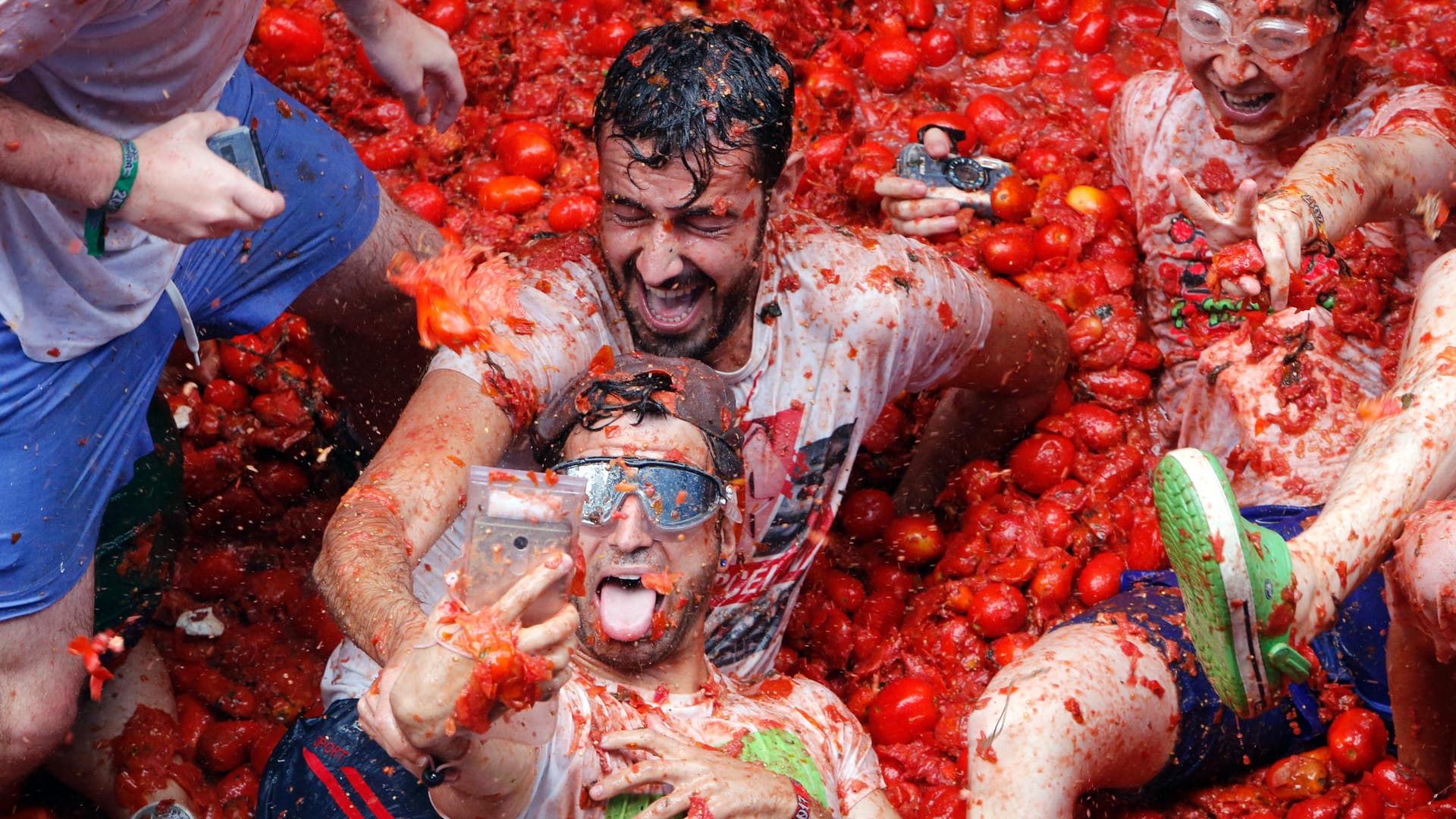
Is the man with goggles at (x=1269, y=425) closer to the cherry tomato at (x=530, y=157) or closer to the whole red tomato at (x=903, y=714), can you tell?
the whole red tomato at (x=903, y=714)

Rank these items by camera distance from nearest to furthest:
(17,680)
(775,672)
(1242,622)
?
(1242,622)
(17,680)
(775,672)

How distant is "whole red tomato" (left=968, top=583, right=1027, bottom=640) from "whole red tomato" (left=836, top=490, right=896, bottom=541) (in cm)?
41

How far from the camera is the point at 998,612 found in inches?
152

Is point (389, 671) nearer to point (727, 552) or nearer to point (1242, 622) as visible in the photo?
point (727, 552)

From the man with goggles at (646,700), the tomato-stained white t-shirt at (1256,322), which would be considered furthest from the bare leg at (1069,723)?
the tomato-stained white t-shirt at (1256,322)

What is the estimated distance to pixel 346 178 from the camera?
3.65m

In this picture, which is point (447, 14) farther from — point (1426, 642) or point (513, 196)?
point (1426, 642)

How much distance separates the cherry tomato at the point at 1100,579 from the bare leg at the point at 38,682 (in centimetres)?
234

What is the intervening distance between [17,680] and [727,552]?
4.68 ft

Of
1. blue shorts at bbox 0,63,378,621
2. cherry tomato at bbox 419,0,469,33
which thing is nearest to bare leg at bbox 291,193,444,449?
blue shorts at bbox 0,63,378,621

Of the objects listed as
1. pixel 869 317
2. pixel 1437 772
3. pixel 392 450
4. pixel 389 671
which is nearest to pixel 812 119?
pixel 869 317

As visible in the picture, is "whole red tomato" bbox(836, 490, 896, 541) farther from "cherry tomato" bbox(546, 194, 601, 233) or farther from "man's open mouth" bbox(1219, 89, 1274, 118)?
"man's open mouth" bbox(1219, 89, 1274, 118)

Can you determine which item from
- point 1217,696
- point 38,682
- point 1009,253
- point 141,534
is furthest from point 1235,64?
point 38,682

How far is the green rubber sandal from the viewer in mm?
2568
